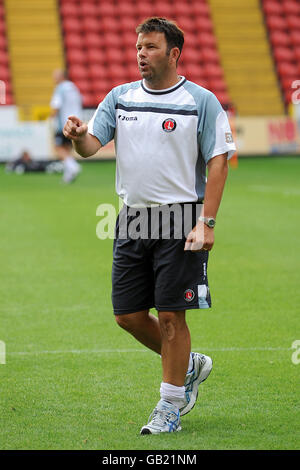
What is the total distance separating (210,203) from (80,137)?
0.74 meters

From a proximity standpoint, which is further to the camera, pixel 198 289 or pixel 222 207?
pixel 222 207

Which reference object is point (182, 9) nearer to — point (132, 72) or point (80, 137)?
point (132, 72)

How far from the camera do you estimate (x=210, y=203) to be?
15.3ft

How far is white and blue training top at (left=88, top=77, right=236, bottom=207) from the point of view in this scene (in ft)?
15.3

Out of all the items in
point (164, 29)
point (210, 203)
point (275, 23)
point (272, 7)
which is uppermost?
point (272, 7)

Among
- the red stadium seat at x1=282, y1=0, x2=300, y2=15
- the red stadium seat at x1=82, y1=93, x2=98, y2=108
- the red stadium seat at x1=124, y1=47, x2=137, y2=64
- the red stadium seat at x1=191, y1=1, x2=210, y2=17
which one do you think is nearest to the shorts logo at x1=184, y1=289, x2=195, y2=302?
the red stadium seat at x1=82, y1=93, x2=98, y2=108

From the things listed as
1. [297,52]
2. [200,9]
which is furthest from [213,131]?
[200,9]

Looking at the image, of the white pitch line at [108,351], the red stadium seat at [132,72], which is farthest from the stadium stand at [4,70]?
the white pitch line at [108,351]

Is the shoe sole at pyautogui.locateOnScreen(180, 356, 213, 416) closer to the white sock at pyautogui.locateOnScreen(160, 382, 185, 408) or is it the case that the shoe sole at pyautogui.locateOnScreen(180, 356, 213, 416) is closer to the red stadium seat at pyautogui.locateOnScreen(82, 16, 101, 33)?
the white sock at pyautogui.locateOnScreen(160, 382, 185, 408)

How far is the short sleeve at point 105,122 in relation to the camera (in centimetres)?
479

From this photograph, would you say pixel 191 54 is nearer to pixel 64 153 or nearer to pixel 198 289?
pixel 64 153

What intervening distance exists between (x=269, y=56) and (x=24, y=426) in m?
29.1

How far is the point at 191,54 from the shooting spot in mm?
31375
